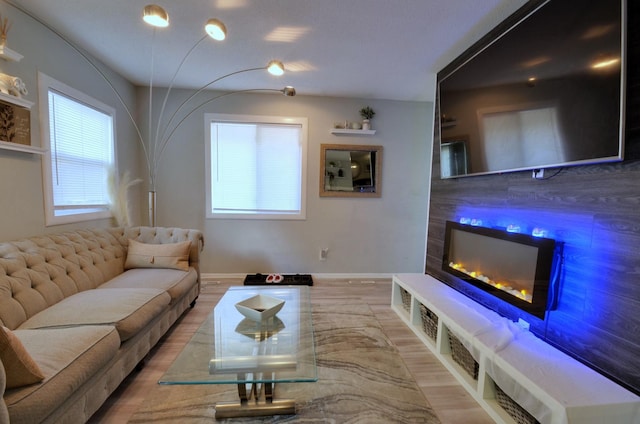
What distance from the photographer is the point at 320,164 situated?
3572 mm

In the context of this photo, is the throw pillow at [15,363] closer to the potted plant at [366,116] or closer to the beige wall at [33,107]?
the beige wall at [33,107]

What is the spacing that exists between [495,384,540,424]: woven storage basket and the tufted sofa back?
2.64 meters

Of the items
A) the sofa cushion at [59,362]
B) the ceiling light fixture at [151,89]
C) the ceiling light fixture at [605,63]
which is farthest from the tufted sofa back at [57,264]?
the ceiling light fixture at [605,63]

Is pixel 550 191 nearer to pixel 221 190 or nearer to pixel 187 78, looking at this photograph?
pixel 221 190

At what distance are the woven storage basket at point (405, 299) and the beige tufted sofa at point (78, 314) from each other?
2.13m

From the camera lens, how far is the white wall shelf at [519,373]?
1.10 meters

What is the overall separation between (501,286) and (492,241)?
0.34m

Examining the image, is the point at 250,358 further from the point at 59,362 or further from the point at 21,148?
the point at 21,148

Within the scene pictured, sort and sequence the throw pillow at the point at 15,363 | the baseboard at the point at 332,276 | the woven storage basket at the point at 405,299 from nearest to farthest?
the throw pillow at the point at 15,363, the woven storage basket at the point at 405,299, the baseboard at the point at 332,276

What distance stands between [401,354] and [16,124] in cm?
336

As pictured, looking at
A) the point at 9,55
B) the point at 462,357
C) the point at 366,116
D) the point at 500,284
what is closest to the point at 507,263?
the point at 500,284

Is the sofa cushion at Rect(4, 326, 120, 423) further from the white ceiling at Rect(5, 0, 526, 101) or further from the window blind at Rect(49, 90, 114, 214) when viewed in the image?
the white ceiling at Rect(5, 0, 526, 101)

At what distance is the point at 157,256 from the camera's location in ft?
8.04

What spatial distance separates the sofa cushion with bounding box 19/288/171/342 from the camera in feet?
4.81
